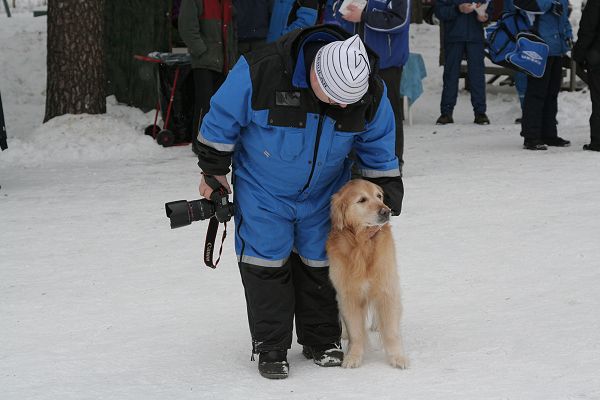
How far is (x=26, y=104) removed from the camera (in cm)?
1233

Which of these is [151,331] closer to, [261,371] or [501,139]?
[261,371]

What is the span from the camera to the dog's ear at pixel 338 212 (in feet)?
12.0

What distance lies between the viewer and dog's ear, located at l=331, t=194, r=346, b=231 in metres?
3.67

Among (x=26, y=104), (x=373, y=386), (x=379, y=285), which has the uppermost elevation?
(x=379, y=285)

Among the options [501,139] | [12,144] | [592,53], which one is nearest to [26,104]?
[12,144]

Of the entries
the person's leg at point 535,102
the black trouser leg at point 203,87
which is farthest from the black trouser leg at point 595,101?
the black trouser leg at point 203,87

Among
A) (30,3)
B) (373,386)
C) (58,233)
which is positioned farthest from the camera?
(30,3)

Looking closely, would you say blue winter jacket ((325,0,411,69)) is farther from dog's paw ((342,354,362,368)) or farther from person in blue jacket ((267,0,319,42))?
dog's paw ((342,354,362,368))

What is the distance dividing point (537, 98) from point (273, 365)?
594cm

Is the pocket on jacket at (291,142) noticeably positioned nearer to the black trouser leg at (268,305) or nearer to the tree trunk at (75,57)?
the black trouser leg at (268,305)

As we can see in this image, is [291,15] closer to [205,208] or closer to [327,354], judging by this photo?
[205,208]

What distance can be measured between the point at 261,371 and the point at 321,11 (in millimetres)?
5730

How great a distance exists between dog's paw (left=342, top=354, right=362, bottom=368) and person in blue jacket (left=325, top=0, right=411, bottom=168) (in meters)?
3.41

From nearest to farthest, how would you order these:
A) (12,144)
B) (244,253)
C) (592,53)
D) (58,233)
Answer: (244,253) < (58,233) < (592,53) < (12,144)
